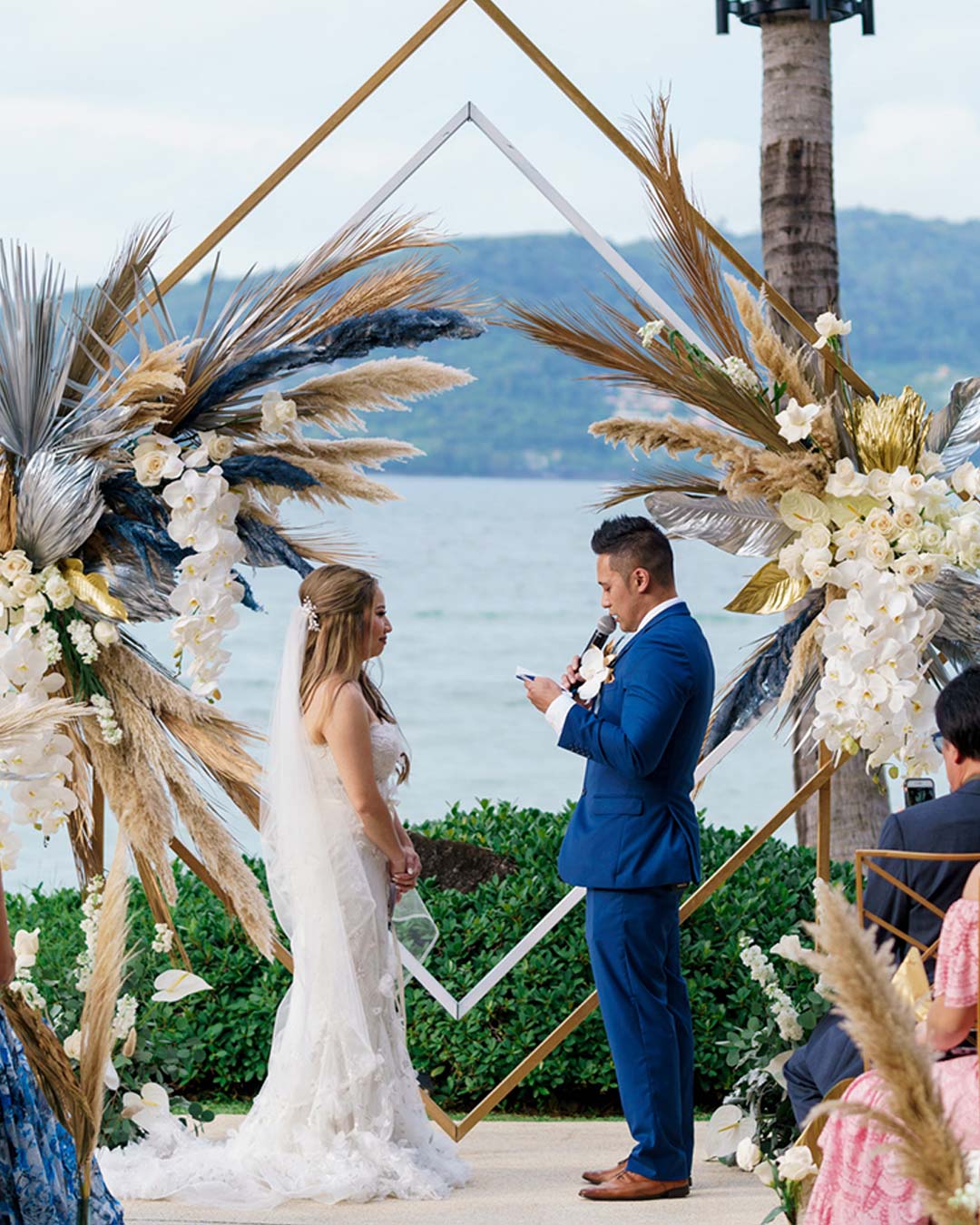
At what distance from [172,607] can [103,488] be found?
0.34m

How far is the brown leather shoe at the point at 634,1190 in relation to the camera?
12.8 feet

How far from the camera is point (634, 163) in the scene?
163 inches

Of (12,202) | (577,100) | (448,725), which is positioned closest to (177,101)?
(12,202)

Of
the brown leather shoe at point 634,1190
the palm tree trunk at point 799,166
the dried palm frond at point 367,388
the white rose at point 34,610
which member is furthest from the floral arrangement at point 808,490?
the palm tree trunk at point 799,166

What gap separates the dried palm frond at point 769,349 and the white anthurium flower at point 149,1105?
2331 millimetres

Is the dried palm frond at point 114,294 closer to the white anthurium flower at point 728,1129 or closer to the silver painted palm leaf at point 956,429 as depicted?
the silver painted palm leaf at point 956,429

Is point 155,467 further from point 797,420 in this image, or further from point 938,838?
point 938,838

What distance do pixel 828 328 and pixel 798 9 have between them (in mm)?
2358

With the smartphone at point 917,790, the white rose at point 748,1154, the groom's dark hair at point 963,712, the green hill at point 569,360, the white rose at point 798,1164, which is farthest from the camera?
the green hill at point 569,360

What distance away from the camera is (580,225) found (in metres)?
4.40

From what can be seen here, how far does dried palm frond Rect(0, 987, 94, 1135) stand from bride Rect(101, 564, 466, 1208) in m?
1.74

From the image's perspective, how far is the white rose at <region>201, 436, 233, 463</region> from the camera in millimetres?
3902

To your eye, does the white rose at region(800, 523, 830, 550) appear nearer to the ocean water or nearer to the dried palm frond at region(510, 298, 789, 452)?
the dried palm frond at region(510, 298, 789, 452)

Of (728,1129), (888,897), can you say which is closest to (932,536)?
(888,897)
